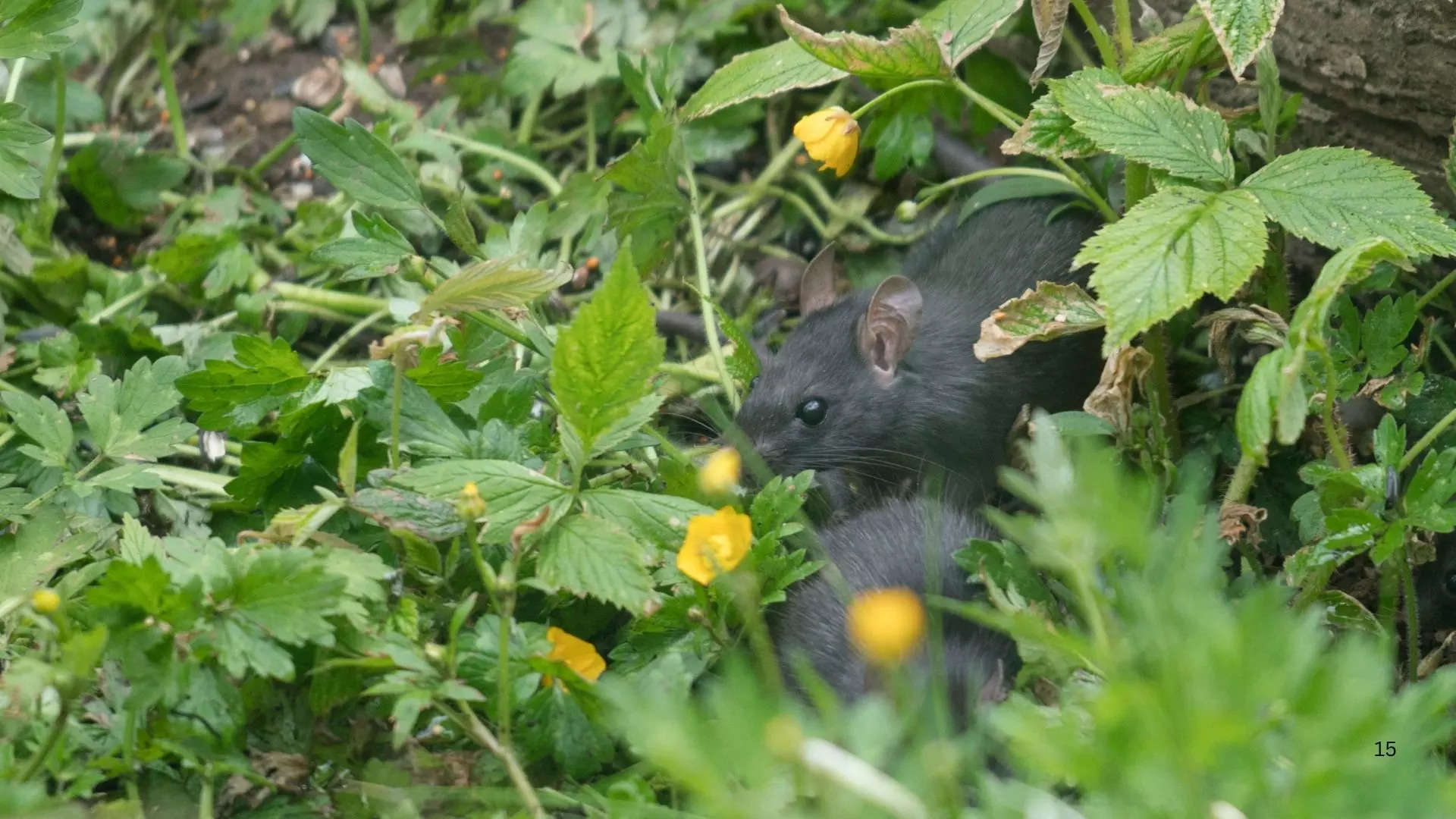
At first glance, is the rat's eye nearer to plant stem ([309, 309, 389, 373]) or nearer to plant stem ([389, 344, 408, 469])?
plant stem ([309, 309, 389, 373])

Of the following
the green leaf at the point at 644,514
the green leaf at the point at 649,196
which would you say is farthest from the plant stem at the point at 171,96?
the green leaf at the point at 644,514

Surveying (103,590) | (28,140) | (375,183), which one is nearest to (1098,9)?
(375,183)

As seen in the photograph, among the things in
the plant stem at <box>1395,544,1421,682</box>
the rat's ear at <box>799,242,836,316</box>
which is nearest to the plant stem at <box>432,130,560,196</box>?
the rat's ear at <box>799,242,836,316</box>

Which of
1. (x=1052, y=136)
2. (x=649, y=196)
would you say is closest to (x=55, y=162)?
(x=649, y=196)

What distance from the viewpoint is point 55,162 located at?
3.92 metres

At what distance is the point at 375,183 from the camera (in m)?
2.84

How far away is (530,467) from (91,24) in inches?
118

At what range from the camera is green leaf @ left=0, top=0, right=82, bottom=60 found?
2.99m

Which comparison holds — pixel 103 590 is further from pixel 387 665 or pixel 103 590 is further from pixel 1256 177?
pixel 1256 177

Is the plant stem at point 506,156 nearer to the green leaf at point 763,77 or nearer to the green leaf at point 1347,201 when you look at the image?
the green leaf at point 763,77

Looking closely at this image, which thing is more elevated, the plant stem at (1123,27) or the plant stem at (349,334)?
the plant stem at (1123,27)

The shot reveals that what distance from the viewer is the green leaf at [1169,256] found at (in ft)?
7.93

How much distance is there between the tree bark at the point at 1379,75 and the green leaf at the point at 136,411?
2.57m

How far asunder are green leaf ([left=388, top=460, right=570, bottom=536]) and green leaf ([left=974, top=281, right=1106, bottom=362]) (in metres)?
0.97
